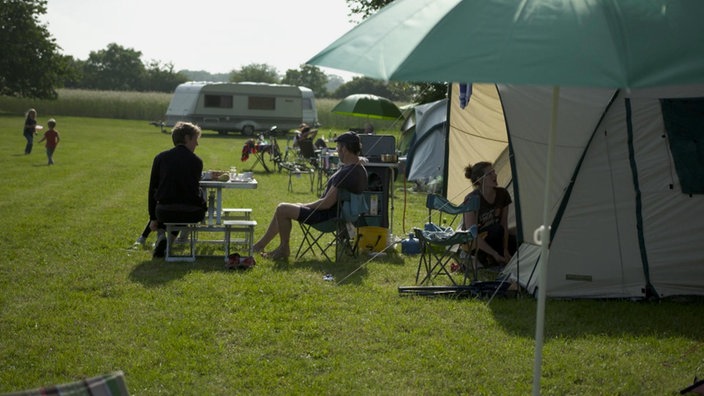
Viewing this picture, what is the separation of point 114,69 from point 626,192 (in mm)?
89552

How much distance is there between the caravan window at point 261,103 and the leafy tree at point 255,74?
202ft

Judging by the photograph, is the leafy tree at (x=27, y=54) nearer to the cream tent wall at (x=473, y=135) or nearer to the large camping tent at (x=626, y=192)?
the cream tent wall at (x=473, y=135)

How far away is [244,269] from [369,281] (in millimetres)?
1159

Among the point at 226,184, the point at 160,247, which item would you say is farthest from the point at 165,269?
the point at 226,184

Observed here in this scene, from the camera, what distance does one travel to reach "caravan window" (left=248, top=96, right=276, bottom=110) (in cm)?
3469

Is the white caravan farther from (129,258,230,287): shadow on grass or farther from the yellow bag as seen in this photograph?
(129,258,230,287): shadow on grass

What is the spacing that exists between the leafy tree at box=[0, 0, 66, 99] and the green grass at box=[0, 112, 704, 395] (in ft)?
145

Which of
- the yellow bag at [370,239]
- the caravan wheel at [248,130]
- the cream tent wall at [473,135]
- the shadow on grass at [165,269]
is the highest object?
the cream tent wall at [473,135]

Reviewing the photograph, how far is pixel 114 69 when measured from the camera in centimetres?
9062

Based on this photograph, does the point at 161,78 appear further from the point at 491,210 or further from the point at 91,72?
the point at 491,210

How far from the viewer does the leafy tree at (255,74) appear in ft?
316

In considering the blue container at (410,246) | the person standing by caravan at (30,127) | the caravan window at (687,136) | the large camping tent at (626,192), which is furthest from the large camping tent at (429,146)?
the person standing by caravan at (30,127)

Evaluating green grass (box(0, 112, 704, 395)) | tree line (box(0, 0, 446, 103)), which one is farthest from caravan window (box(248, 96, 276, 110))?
green grass (box(0, 112, 704, 395))

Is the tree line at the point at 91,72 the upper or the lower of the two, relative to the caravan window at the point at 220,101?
upper
